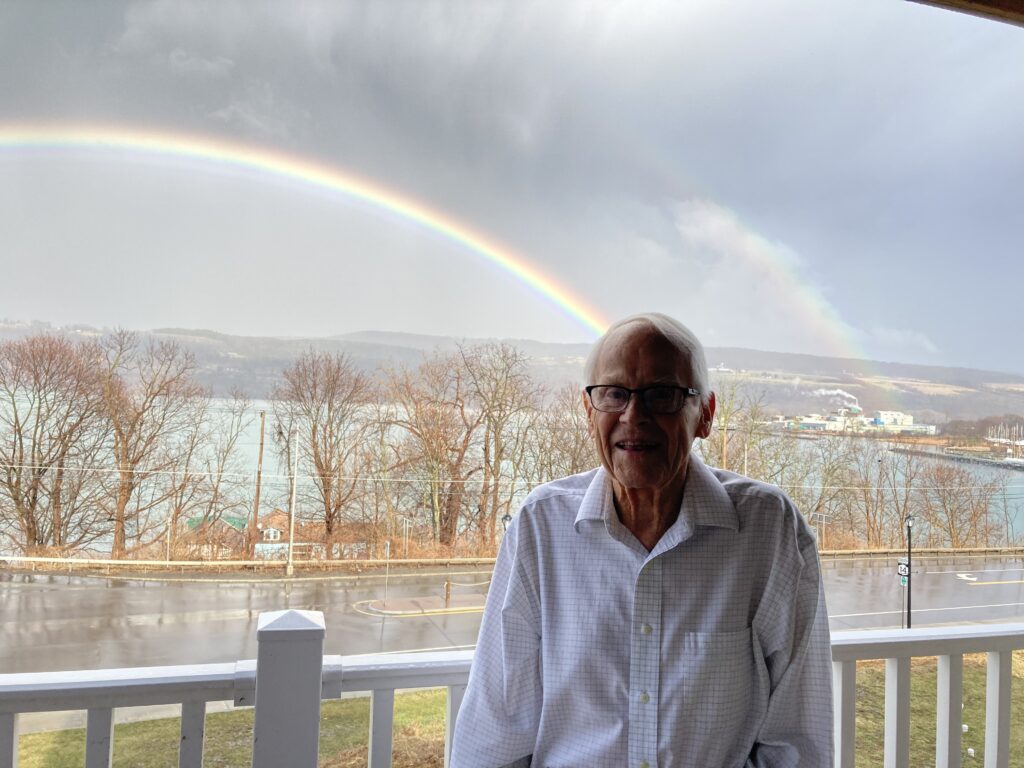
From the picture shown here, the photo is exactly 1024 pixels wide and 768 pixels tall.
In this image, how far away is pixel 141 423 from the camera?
2.73 meters

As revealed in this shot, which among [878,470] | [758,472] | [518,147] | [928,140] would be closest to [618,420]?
[758,472]

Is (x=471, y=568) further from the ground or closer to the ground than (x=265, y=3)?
closer to the ground

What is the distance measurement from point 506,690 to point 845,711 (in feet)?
2.30

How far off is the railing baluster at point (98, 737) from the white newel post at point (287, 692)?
20 cm

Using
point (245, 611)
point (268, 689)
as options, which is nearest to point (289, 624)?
point (268, 689)

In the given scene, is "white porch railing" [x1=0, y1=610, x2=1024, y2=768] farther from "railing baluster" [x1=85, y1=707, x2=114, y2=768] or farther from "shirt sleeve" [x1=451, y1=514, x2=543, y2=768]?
"shirt sleeve" [x1=451, y1=514, x2=543, y2=768]

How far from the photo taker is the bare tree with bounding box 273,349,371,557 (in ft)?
9.05

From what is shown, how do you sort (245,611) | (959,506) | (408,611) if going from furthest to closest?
(959,506) < (408,611) < (245,611)

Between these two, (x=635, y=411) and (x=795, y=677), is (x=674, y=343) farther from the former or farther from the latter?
(x=795, y=677)

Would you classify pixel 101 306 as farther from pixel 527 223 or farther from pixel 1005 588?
pixel 1005 588

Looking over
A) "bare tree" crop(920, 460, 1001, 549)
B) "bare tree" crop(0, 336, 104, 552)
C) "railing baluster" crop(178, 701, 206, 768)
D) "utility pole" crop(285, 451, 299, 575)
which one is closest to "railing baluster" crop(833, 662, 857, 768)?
"railing baluster" crop(178, 701, 206, 768)

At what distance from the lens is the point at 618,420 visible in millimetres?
878

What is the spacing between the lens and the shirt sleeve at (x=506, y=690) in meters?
0.84

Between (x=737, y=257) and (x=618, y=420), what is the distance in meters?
5.95
